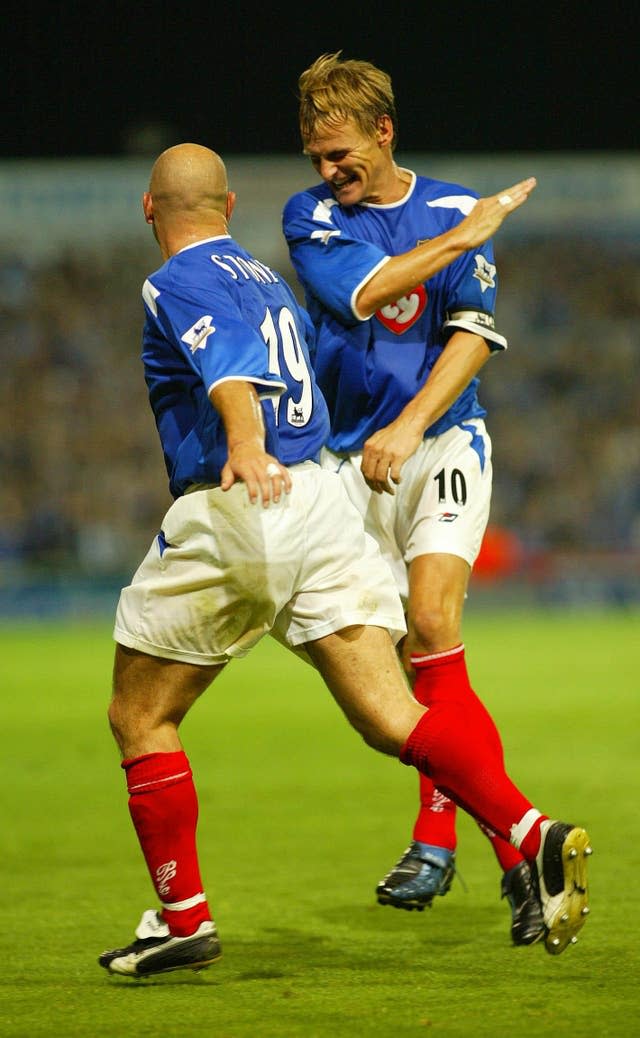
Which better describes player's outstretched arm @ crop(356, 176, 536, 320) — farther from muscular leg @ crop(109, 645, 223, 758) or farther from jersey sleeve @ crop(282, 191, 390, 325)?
muscular leg @ crop(109, 645, 223, 758)

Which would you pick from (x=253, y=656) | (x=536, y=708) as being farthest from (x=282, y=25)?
(x=536, y=708)

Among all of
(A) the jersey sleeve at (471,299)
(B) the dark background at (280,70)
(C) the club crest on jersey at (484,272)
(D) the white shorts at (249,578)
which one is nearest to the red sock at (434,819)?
(D) the white shorts at (249,578)

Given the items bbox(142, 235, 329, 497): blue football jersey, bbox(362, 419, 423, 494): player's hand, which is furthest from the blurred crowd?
bbox(142, 235, 329, 497): blue football jersey

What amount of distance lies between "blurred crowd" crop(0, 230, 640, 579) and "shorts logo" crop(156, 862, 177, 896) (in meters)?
14.6

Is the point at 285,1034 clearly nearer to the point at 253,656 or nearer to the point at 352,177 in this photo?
the point at 352,177

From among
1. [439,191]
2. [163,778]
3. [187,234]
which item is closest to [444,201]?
[439,191]

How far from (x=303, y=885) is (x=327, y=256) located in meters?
2.04

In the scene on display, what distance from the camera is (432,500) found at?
453 centimetres

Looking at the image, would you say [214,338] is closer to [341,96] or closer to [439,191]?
[341,96]

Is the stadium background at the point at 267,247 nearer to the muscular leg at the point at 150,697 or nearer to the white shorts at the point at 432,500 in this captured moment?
the white shorts at the point at 432,500

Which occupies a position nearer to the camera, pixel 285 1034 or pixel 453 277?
pixel 285 1034

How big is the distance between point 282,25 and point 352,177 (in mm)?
19472

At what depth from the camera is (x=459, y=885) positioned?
16.0 feet

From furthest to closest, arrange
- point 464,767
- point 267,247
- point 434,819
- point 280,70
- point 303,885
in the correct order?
point 280,70 < point 267,247 < point 303,885 < point 434,819 < point 464,767
